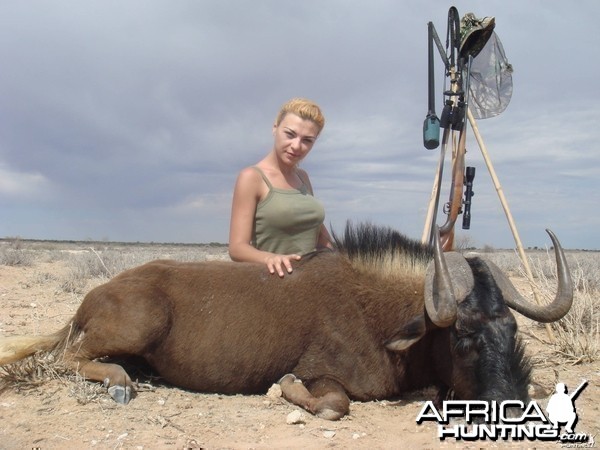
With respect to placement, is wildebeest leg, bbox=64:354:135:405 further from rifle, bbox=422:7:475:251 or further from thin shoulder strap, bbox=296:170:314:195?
rifle, bbox=422:7:475:251

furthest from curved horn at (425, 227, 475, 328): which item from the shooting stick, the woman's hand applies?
the shooting stick

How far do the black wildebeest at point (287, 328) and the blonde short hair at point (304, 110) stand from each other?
4.33 feet

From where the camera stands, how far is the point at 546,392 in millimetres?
4285

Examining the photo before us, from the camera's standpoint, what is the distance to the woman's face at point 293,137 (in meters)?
5.07

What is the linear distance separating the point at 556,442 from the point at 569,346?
2322mm

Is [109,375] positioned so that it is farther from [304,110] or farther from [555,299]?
[555,299]

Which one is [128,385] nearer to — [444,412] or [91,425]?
[91,425]

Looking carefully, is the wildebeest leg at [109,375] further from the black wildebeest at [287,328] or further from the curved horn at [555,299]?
the curved horn at [555,299]

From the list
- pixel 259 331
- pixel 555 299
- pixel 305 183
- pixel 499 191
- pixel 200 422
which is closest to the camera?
pixel 200 422

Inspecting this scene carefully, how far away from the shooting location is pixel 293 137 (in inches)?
201

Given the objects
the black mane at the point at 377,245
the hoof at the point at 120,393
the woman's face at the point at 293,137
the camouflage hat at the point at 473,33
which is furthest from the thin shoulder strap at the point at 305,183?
the camouflage hat at the point at 473,33

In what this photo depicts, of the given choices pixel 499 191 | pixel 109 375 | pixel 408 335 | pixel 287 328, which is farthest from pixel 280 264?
pixel 499 191

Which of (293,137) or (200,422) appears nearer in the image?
(200,422)

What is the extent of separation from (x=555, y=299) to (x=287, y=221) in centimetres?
230
